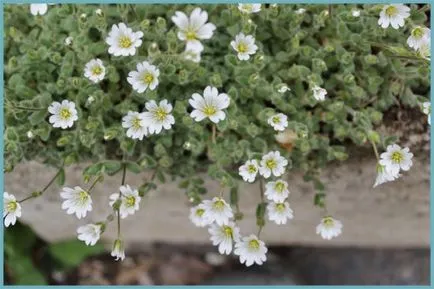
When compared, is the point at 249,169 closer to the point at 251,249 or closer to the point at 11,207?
the point at 251,249

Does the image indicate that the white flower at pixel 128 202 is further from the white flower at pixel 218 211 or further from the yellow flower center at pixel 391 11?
the yellow flower center at pixel 391 11

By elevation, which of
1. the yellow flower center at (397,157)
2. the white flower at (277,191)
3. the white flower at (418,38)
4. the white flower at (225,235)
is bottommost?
the white flower at (225,235)

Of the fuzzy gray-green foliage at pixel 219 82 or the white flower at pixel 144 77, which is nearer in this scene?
the white flower at pixel 144 77

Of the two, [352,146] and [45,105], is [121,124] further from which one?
[352,146]

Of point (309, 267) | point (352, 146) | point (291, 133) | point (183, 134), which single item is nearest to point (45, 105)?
point (183, 134)

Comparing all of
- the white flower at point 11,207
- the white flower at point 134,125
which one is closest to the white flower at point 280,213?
the white flower at point 134,125

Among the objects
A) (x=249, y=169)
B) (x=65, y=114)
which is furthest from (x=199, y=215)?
(x=65, y=114)
